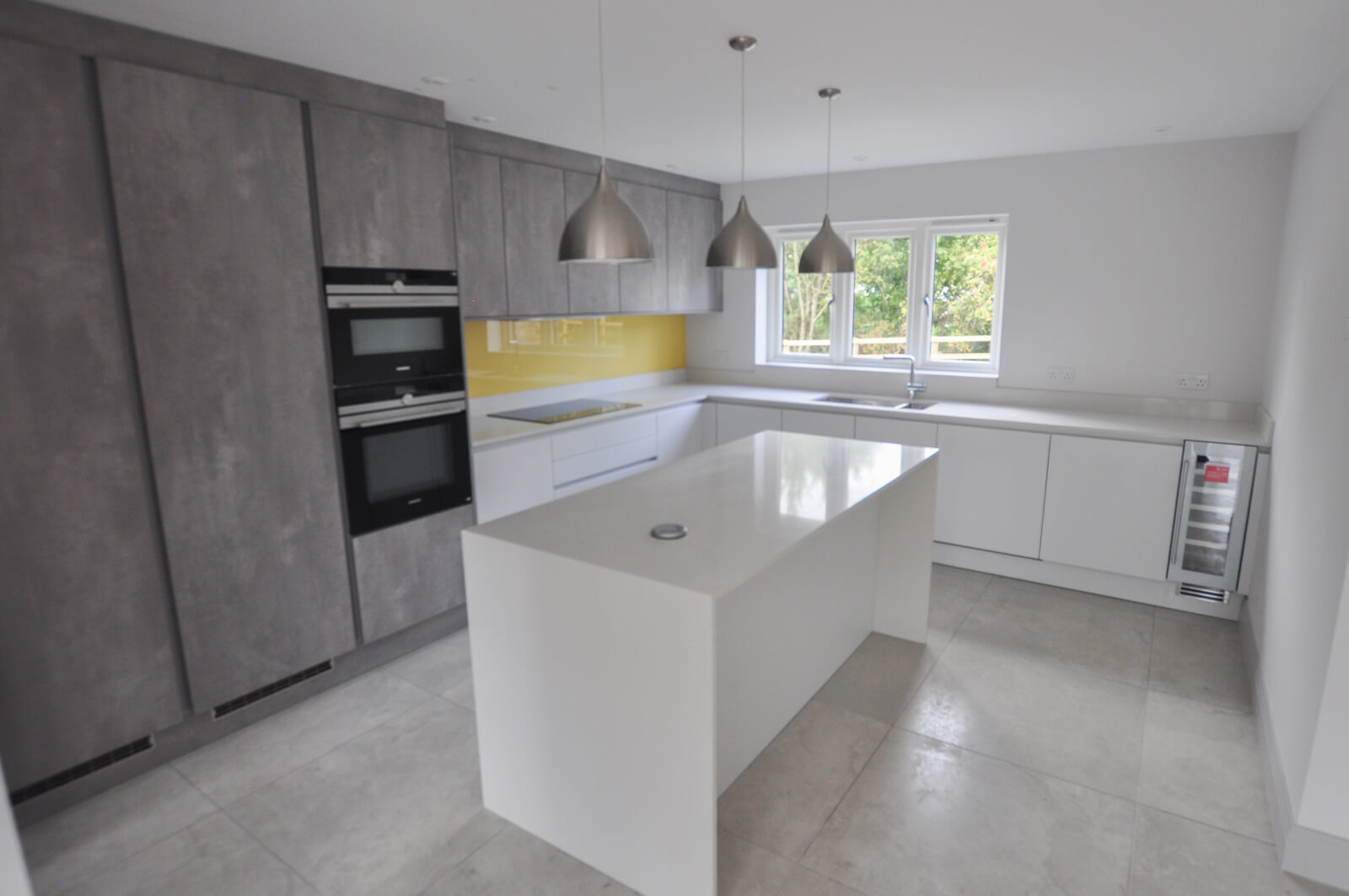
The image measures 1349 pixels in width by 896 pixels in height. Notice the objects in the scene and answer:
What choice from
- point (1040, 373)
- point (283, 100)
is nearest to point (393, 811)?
point (283, 100)

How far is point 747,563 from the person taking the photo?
5.95ft

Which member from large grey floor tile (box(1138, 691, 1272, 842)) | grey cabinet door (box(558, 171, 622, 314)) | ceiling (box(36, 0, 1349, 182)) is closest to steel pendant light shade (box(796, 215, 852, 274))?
ceiling (box(36, 0, 1349, 182))

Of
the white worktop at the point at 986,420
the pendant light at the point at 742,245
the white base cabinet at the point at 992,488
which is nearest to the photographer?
the pendant light at the point at 742,245

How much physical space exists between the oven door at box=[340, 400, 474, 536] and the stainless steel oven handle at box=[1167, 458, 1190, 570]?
3.38 m

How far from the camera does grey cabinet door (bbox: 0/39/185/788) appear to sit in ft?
6.69

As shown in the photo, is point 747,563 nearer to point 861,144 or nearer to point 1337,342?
point 1337,342

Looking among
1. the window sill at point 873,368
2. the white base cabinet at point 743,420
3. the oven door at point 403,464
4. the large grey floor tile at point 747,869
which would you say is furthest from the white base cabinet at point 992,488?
the oven door at point 403,464

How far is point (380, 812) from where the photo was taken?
2287 mm

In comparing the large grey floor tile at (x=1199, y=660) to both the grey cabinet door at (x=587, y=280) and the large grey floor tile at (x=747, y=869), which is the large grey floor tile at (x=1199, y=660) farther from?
the grey cabinet door at (x=587, y=280)

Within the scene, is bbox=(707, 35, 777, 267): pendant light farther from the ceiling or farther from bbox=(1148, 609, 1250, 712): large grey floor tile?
bbox=(1148, 609, 1250, 712): large grey floor tile

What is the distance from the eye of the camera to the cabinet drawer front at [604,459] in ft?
13.0

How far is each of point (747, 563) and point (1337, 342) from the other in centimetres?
192

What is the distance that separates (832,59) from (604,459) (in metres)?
2.41

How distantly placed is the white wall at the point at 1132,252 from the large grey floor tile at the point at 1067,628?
125cm
